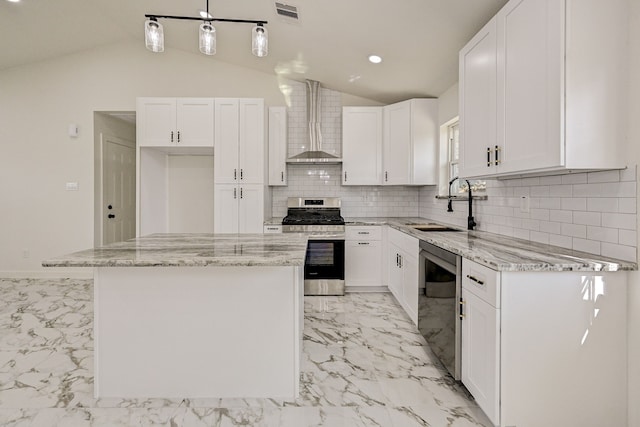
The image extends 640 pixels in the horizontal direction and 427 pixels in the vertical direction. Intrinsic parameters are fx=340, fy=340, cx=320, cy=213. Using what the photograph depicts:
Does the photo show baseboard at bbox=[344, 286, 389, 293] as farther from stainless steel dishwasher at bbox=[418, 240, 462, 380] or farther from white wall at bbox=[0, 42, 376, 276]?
white wall at bbox=[0, 42, 376, 276]

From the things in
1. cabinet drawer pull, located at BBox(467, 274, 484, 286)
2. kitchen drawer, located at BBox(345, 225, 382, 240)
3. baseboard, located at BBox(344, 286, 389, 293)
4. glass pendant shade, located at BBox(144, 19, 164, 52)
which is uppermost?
glass pendant shade, located at BBox(144, 19, 164, 52)

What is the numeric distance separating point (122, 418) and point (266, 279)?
1035 millimetres

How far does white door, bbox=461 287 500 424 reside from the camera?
159 cm

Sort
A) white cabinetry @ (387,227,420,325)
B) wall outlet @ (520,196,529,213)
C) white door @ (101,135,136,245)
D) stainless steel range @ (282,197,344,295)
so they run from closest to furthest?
1. wall outlet @ (520,196,529,213)
2. white cabinetry @ (387,227,420,325)
3. stainless steel range @ (282,197,344,295)
4. white door @ (101,135,136,245)

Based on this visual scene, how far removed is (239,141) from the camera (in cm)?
404

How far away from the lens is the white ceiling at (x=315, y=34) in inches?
106

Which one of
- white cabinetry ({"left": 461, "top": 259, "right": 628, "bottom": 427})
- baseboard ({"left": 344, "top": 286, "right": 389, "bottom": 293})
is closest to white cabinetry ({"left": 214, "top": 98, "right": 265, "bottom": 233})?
baseboard ({"left": 344, "top": 286, "right": 389, "bottom": 293})

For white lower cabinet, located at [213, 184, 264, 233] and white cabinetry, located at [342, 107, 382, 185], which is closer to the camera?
white lower cabinet, located at [213, 184, 264, 233]

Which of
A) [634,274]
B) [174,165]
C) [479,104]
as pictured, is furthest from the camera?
[174,165]

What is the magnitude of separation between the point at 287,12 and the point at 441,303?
2.74m

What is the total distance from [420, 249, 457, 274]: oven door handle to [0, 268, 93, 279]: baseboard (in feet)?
14.5

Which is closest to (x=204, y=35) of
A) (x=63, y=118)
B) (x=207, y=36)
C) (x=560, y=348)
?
(x=207, y=36)

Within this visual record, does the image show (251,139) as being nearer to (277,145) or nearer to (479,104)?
(277,145)

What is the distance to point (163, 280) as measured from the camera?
1.91 meters
